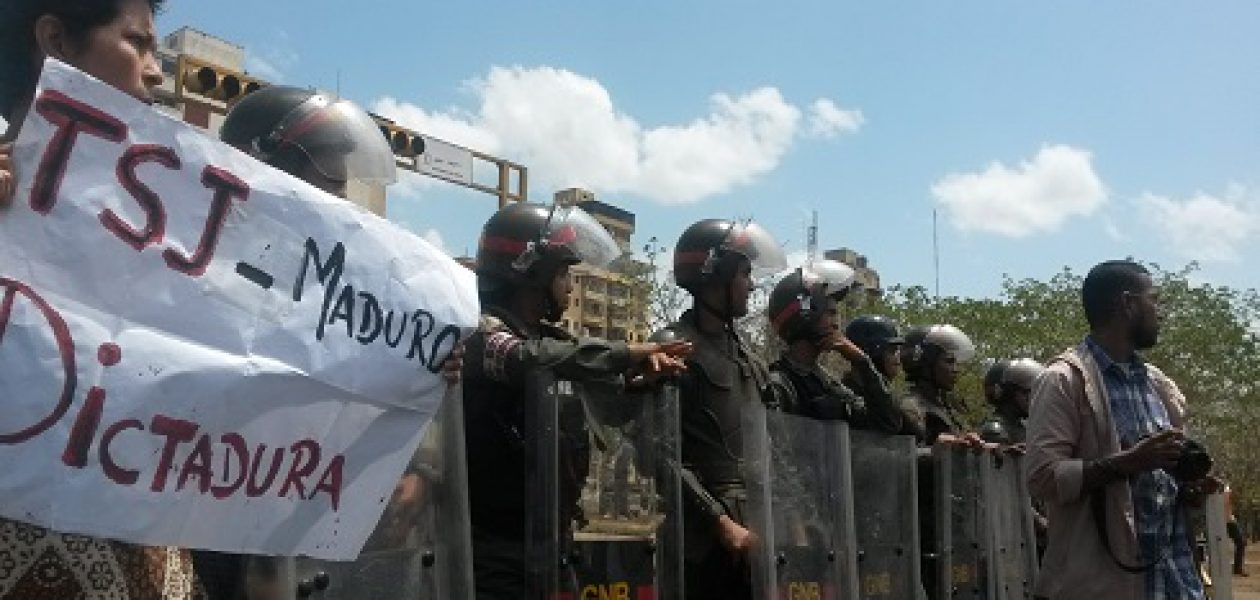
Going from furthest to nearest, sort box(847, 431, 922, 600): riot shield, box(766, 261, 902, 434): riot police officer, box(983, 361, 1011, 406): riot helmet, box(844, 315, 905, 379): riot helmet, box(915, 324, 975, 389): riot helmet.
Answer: box(983, 361, 1011, 406): riot helmet < box(915, 324, 975, 389): riot helmet < box(844, 315, 905, 379): riot helmet < box(766, 261, 902, 434): riot police officer < box(847, 431, 922, 600): riot shield

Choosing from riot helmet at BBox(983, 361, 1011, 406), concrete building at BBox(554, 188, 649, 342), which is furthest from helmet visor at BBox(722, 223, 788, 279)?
riot helmet at BBox(983, 361, 1011, 406)

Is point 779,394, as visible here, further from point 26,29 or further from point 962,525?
point 26,29

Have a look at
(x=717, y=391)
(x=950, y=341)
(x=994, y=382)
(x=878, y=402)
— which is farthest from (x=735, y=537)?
(x=994, y=382)

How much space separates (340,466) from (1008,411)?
7.81 meters

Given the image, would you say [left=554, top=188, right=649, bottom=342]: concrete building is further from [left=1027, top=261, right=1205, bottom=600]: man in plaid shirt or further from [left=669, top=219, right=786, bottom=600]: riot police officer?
[left=1027, top=261, right=1205, bottom=600]: man in plaid shirt

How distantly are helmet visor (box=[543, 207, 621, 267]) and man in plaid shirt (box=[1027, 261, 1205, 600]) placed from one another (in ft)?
5.51

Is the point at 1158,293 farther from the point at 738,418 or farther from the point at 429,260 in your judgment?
the point at 429,260

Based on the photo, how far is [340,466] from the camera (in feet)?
8.16

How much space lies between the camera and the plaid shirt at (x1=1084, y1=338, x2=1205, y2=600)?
4.41 m

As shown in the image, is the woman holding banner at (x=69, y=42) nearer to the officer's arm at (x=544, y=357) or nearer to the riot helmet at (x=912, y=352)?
the officer's arm at (x=544, y=357)

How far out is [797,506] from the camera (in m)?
5.12

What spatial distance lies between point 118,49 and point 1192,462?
12.0 ft

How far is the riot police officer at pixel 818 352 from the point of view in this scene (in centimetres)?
623

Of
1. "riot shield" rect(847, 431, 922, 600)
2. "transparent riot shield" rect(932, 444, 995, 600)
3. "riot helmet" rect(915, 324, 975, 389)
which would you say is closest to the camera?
"riot shield" rect(847, 431, 922, 600)
